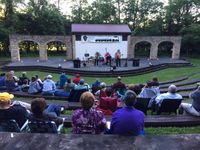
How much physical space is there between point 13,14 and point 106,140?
3779 cm

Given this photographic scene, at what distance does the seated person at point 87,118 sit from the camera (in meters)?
3.85

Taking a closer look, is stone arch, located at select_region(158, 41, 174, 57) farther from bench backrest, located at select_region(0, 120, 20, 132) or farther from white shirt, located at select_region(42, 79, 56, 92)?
bench backrest, located at select_region(0, 120, 20, 132)

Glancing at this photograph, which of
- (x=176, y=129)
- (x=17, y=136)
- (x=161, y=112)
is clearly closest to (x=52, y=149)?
(x=17, y=136)

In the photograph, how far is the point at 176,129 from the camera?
566 centimetres

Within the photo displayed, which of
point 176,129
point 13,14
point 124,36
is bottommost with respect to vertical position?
point 176,129

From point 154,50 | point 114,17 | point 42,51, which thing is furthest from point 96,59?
point 114,17

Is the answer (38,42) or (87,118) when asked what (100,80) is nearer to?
(38,42)

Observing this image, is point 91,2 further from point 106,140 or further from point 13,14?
point 106,140

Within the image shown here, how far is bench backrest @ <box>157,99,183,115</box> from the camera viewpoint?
6.44 m

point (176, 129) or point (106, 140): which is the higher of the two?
point (106, 140)

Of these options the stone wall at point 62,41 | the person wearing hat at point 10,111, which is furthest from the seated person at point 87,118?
the stone wall at point 62,41

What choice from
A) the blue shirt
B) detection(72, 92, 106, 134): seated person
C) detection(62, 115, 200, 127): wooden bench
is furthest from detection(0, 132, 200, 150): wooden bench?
detection(62, 115, 200, 127): wooden bench

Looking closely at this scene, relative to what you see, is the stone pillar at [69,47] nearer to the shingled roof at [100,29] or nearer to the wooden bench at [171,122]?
the shingled roof at [100,29]

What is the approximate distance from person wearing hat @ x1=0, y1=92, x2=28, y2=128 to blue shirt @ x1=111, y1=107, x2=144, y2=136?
187 centimetres
